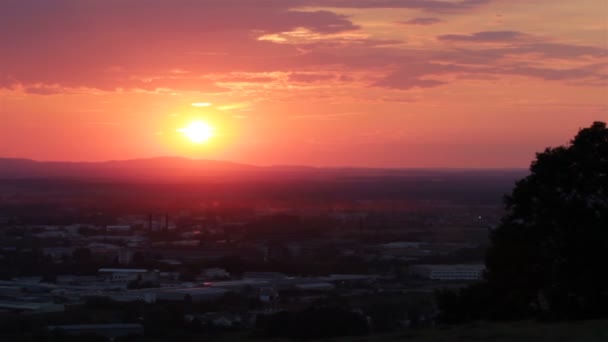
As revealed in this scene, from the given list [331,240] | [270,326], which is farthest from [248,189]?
[270,326]

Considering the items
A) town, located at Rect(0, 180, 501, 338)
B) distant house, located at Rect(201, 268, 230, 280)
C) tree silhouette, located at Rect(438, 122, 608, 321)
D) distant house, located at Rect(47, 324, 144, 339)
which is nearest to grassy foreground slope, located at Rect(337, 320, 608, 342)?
tree silhouette, located at Rect(438, 122, 608, 321)

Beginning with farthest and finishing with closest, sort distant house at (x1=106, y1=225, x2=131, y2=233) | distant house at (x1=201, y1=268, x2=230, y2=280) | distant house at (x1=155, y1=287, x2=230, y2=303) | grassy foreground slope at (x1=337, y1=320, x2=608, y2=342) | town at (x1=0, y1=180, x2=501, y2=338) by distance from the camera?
distant house at (x1=106, y1=225, x2=131, y2=233)
distant house at (x1=201, y1=268, x2=230, y2=280)
distant house at (x1=155, y1=287, x2=230, y2=303)
town at (x1=0, y1=180, x2=501, y2=338)
grassy foreground slope at (x1=337, y1=320, x2=608, y2=342)

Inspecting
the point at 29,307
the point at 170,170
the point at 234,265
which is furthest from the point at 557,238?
the point at 170,170

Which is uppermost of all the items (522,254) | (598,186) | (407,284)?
(598,186)

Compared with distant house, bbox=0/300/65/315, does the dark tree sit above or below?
above

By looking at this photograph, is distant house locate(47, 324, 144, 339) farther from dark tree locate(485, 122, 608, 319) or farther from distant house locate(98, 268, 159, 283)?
distant house locate(98, 268, 159, 283)

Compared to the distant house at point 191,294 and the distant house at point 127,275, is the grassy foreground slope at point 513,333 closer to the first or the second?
the distant house at point 191,294

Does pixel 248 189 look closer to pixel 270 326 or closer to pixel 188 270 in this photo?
pixel 188 270
